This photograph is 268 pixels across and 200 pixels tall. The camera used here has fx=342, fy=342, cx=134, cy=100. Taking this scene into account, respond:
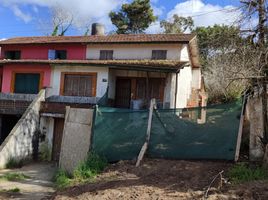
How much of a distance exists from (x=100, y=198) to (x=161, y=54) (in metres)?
12.5

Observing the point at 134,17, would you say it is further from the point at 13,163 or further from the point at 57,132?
the point at 13,163

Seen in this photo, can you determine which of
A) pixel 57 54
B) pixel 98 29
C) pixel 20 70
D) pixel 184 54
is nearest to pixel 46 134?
pixel 20 70

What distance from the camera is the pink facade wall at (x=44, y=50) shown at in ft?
→ 67.5

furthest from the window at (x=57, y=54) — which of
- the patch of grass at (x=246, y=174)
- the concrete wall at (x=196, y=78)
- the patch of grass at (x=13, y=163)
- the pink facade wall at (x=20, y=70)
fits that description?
the patch of grass at (x=246, y=174)

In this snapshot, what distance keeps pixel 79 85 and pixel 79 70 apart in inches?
30.9

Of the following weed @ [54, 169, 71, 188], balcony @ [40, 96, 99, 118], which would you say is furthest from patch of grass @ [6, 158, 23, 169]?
weed @ [54, 169, 71, 188]

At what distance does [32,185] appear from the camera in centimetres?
1048

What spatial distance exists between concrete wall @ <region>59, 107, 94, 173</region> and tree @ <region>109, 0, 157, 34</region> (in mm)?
24471

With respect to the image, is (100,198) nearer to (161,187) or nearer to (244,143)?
(161,187)

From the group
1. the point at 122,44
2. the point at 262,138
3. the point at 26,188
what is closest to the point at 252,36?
the point at 262,138

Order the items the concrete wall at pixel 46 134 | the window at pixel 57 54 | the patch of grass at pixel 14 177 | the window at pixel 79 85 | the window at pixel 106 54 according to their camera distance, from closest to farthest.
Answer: the patch of grass at pixel 14 177, the concrete wall at pixel 46 134, the window at pixel 79 85, the window at pixel 106 54, the window at pixel 57 54

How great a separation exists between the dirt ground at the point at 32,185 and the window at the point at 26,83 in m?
6.50

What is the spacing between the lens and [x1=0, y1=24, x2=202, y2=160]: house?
16609mm

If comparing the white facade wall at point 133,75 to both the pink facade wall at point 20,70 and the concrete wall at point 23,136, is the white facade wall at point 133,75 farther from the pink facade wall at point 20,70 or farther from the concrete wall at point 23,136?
the pink facade wall at point 20,70
